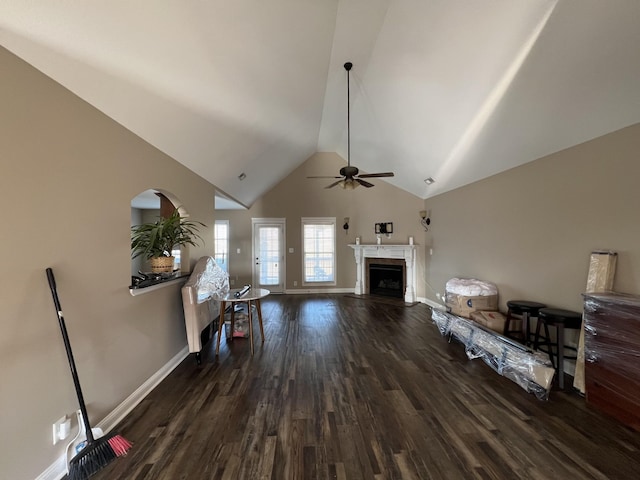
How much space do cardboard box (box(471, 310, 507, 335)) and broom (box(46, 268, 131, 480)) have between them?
390cm

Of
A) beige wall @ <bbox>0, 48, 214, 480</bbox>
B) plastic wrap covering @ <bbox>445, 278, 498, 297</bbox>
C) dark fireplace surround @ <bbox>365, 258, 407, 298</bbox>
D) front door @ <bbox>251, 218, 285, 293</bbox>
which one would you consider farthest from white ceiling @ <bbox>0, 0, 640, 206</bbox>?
dark fireplace surround @ <bbox>365, 258, 407, 298</bbox>

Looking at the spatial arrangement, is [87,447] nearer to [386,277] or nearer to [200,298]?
[200,298]

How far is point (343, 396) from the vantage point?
7.82ft

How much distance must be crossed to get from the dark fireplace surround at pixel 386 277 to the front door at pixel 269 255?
231cm

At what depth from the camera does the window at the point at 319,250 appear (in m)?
7.02

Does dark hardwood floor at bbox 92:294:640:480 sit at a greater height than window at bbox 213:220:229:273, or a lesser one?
lesser

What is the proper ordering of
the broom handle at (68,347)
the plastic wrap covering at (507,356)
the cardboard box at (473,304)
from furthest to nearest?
the cardboard box at (473,304)
the plastic wrap covering at (507,356)
the broom handle at (68,347)

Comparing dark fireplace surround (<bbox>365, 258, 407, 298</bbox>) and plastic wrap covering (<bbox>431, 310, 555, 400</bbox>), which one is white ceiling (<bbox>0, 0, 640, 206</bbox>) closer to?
plastic wrap covering (<bbox>431, 310, 555, 400</bbox>)

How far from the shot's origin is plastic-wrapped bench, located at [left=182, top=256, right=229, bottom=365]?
2.88 metres

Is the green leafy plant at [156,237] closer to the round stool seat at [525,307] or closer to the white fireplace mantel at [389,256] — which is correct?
the round stool seat at [525,307]

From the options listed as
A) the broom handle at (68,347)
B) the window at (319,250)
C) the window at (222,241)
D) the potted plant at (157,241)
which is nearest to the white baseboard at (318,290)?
the window at (319,250)

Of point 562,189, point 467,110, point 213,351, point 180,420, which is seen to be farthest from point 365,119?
point 180,420

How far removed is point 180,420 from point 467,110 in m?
4.37

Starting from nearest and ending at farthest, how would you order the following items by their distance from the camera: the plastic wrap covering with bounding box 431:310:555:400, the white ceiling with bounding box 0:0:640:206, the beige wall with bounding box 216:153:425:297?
1. the white ceiling with bounding box 0:0:640:206
2. the plastic wrap covering with bounding box 431:310:555:400
3. the beige wall with bounding box 216:153:425:297
